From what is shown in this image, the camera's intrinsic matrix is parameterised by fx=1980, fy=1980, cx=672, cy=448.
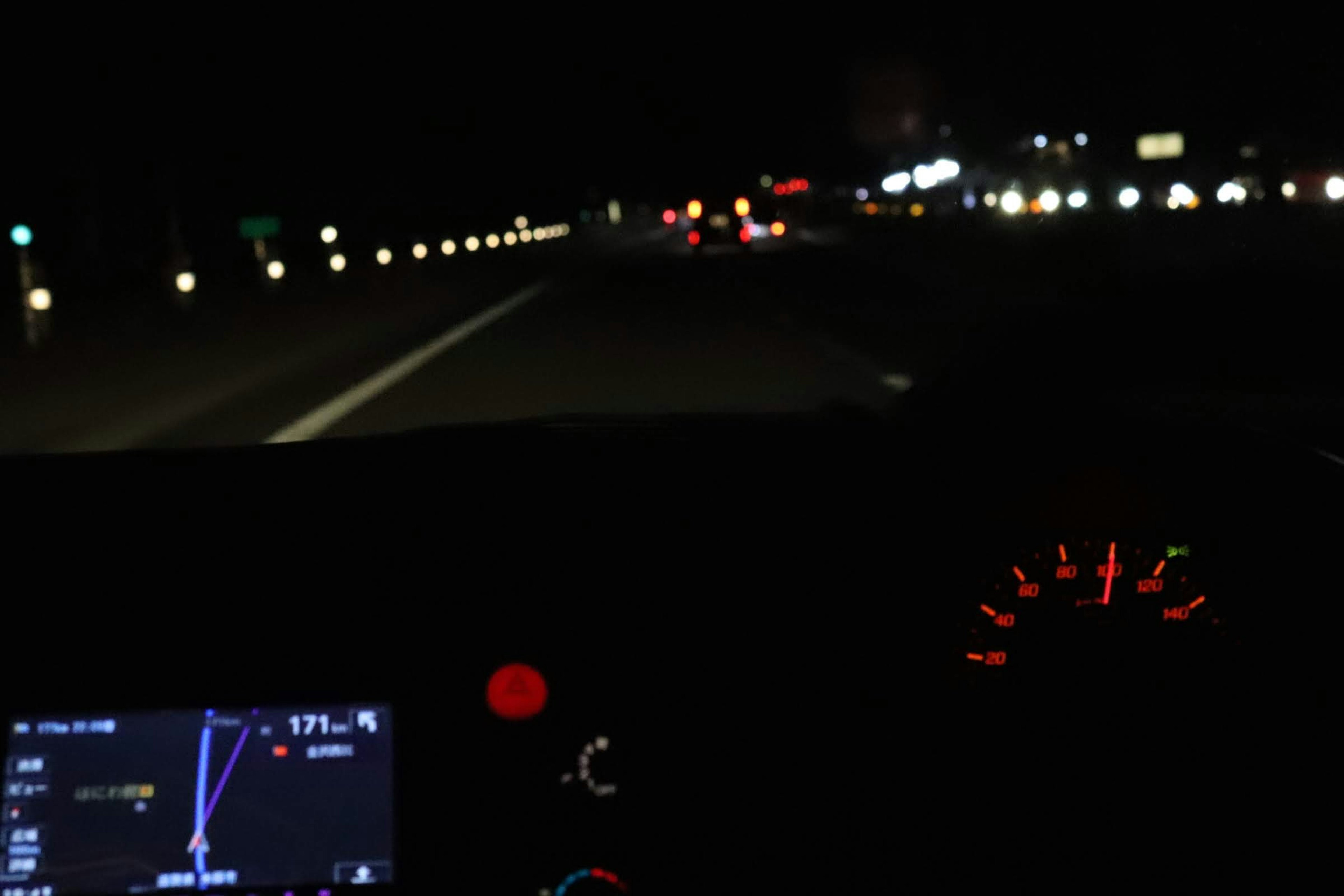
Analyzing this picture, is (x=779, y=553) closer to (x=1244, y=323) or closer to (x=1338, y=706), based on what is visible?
(x=1338, y=706)

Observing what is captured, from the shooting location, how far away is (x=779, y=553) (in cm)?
446

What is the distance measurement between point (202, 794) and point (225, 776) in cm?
6

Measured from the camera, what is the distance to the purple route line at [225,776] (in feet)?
13.1

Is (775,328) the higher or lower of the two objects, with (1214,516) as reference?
higher

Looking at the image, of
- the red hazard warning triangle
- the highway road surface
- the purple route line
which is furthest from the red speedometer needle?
the purple route line

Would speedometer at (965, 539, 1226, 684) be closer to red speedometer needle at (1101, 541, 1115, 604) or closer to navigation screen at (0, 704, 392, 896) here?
red speedometer needle at (1101, 541, 1115, 604)

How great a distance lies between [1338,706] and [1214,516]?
514mm

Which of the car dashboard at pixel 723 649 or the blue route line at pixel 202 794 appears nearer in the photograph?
the blue route line at pixel 202 794

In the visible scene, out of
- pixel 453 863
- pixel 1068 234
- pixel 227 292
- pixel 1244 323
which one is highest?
pixel 1068 234

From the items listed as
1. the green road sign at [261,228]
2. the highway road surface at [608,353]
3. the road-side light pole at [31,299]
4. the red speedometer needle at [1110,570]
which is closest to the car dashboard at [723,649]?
the red speedometer needle at [1110,570]

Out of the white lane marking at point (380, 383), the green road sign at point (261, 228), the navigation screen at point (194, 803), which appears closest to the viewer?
the navigation screen at point (194, 803)

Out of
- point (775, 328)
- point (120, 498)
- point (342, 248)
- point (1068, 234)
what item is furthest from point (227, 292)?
point (120, 498)

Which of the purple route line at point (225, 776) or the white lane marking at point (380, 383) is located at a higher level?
the white lane marking at point (380, 383)

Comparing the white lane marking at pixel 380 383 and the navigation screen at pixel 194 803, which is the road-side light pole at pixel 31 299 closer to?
the white lane marking at pixel 380 383
